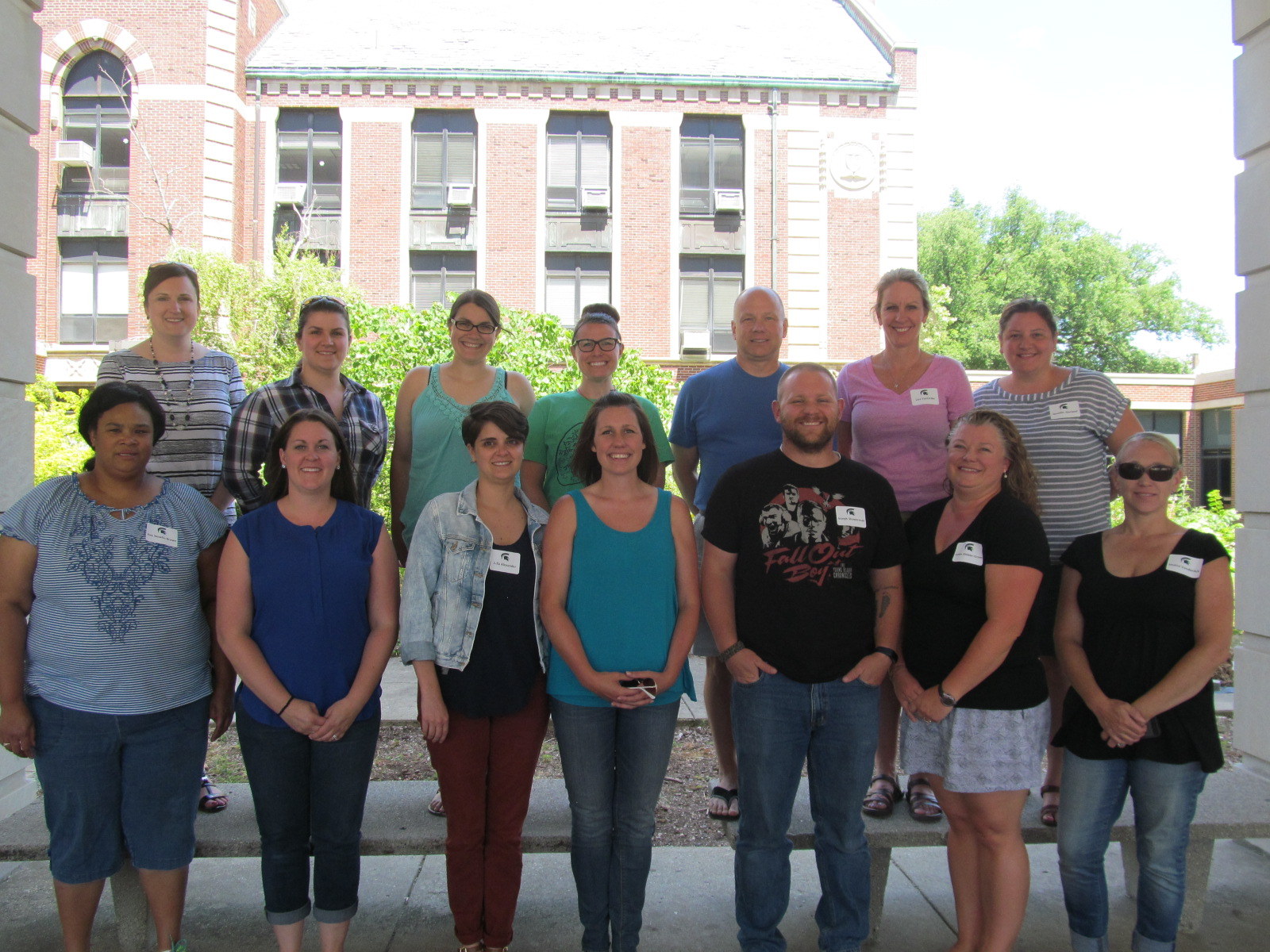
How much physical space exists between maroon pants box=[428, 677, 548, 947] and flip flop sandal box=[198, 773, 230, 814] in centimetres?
119

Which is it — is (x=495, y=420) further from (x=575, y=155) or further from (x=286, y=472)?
(x=575, y=155)

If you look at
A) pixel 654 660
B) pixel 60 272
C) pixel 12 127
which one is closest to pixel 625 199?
pixel 60 272

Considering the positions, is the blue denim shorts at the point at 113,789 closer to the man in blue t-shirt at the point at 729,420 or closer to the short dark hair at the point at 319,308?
the short dark hair at the point at 319,308

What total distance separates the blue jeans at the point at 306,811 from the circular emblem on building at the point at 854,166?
20962 mm

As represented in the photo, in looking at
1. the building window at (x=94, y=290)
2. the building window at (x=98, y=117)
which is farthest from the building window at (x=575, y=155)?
the building window at (x=94, y=290)

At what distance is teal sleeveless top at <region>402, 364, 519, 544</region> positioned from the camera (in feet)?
11.5

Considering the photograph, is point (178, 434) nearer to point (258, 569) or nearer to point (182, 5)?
point (258, 569)

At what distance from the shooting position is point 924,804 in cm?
342

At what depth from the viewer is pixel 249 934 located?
3465mm

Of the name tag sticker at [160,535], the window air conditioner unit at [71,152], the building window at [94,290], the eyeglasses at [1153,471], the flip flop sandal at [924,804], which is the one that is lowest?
the flip flop sandal at [924,804]

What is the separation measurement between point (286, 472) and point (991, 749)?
265 centimetres

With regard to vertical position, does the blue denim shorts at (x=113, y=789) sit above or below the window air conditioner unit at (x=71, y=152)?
below

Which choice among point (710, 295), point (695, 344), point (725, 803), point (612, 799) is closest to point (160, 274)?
point (612, 799)

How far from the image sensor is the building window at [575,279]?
21.3 metres
